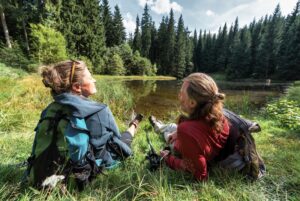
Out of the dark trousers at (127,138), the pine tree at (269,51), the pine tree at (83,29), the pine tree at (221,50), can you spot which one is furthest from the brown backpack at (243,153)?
the pine tree at (221,50)

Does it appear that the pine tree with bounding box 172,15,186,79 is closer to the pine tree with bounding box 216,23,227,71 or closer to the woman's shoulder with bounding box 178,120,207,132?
the pine tree with bounding box 216,23,227,71

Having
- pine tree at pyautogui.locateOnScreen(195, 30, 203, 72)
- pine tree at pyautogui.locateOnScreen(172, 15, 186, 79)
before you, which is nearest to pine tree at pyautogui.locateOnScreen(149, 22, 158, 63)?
pine tree at pyautogui.locateOnScreen(172, 15, 186, 79)

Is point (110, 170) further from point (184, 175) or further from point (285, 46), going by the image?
point (285, 46)

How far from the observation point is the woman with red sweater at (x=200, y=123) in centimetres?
175

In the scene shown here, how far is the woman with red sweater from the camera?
175 cm

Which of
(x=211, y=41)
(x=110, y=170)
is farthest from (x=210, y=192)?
(x=211, y=41)

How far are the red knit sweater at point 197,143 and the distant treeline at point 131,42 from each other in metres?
17.4

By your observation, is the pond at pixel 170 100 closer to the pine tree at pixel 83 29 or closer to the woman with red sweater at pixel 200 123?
the woman with red sweater at pixel 200 123

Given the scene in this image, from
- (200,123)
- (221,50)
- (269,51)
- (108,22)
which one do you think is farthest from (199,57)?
(200,123)

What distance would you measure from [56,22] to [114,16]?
21.9 m

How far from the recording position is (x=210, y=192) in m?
1.76

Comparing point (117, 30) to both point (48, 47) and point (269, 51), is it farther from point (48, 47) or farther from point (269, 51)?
point (269, 51)

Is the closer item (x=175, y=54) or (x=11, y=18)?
(x=11, y=18)

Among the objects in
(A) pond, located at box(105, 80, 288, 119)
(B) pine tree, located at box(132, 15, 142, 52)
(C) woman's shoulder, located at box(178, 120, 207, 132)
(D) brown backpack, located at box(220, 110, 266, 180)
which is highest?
(B) pine tree, located at box(132, 15, 142, 52)
